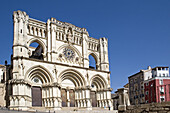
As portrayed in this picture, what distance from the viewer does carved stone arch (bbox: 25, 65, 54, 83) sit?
38.4 metres

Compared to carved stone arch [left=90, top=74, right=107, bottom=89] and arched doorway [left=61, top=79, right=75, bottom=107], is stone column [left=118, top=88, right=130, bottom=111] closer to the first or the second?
arched doorway [left=61, top=79, right=75, bottom=107]

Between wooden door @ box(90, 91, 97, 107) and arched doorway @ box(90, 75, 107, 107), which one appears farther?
arched doorway @ box(90, 75, 107, 107)

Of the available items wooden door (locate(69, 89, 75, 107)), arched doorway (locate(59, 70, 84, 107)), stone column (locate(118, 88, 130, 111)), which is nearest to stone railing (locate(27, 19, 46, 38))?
arched doorway (locate(59, 70, 84, 107))

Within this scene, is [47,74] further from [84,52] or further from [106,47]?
[106,47]

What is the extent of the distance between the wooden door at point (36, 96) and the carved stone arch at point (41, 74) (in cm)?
173

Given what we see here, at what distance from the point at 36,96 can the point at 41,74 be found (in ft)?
11.7

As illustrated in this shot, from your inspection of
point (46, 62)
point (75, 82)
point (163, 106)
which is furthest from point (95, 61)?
point (163, 106)

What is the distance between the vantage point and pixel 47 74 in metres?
40.0

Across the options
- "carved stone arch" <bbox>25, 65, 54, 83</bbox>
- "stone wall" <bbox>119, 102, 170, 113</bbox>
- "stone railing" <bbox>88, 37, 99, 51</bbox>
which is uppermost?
"stone railing" <bbox>88, 37, 99, 51</bbox>

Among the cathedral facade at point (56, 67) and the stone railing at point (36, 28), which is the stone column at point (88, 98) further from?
the stone railing at point (36, 28)

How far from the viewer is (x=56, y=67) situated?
4116 centimetres

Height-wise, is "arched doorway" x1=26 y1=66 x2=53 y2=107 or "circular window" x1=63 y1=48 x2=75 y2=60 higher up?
"circular window" x1=63 y1=48 x2=75 y2=60

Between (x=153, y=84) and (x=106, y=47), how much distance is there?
16.5m

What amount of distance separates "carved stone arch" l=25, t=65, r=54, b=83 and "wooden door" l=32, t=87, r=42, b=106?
173 cm
